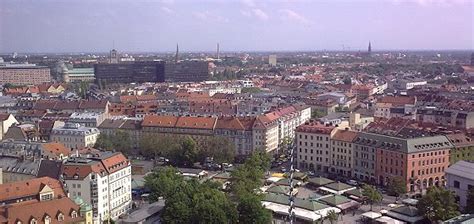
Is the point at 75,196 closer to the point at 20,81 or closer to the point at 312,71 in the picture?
the point at 20,81

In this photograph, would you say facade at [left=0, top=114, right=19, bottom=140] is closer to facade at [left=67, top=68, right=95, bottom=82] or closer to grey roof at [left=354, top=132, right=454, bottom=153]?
grey roof at [left=354, top=132, right=454, bottom=153]

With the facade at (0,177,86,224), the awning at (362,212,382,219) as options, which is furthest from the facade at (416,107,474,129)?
the facade at (0,177,86,224)

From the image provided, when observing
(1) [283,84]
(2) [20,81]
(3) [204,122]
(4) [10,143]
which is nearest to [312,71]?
(1) [283,84]

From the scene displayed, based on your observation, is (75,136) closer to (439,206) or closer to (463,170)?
(463,170)

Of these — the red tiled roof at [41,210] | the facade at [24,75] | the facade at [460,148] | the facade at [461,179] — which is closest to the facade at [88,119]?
the red tiled roof at [41,210]

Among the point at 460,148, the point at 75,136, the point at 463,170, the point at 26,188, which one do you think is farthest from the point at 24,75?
the point at 463,170
